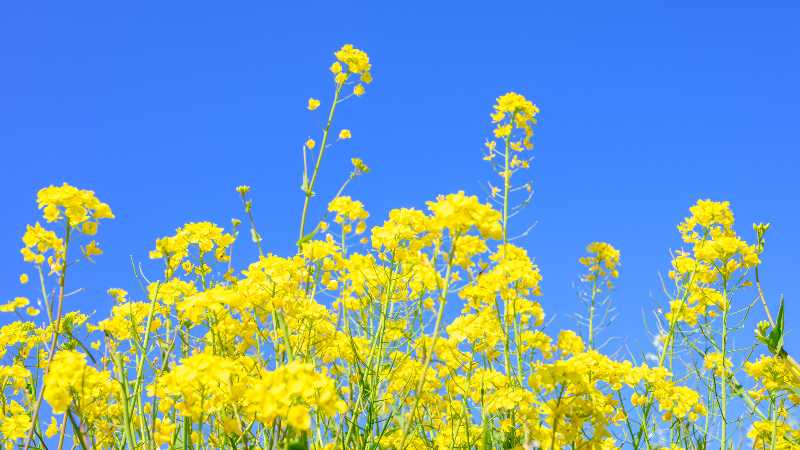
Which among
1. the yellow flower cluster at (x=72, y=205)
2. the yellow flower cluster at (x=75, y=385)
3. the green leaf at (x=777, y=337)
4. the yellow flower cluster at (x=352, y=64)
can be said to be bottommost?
the yellow flower cluster at (x=75, y=385)

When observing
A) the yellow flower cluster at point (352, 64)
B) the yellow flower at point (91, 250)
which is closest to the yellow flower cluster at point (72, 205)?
the yellow flower at point (91, 250)

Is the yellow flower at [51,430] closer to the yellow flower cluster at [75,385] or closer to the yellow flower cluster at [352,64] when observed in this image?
the yellow flower cluster at [75,385]


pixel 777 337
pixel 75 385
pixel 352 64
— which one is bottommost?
pixel 75 385

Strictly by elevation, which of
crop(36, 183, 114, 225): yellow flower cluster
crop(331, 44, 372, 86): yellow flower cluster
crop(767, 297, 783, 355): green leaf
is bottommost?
crop(767, 297, 783, 355): green leaf

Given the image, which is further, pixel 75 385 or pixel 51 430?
pixel 51 430

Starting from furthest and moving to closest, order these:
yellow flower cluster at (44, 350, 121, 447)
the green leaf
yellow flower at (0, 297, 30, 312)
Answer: yellow flower at (0, 297, 30, 312), the green leaf, yellow flower cluster at (44, 350, 121, 447)

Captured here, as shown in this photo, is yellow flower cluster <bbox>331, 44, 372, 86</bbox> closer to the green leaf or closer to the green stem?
the green stem

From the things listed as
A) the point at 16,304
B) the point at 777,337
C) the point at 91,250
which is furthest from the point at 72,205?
the point at 777,337

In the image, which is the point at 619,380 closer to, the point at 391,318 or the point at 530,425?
the point at 530,425

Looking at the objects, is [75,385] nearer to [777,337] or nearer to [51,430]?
[51,430]

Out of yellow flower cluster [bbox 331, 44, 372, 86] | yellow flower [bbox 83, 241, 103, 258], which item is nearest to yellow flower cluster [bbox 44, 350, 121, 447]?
yellow flower [bbox 83, 241, 103, 258]

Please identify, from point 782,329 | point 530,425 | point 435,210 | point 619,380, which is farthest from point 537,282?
point 435,210

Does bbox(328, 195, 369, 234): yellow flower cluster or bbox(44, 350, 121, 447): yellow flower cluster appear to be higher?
bbox(328, 195, 369, 234): yellow flower cluster

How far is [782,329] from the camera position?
125 inches
